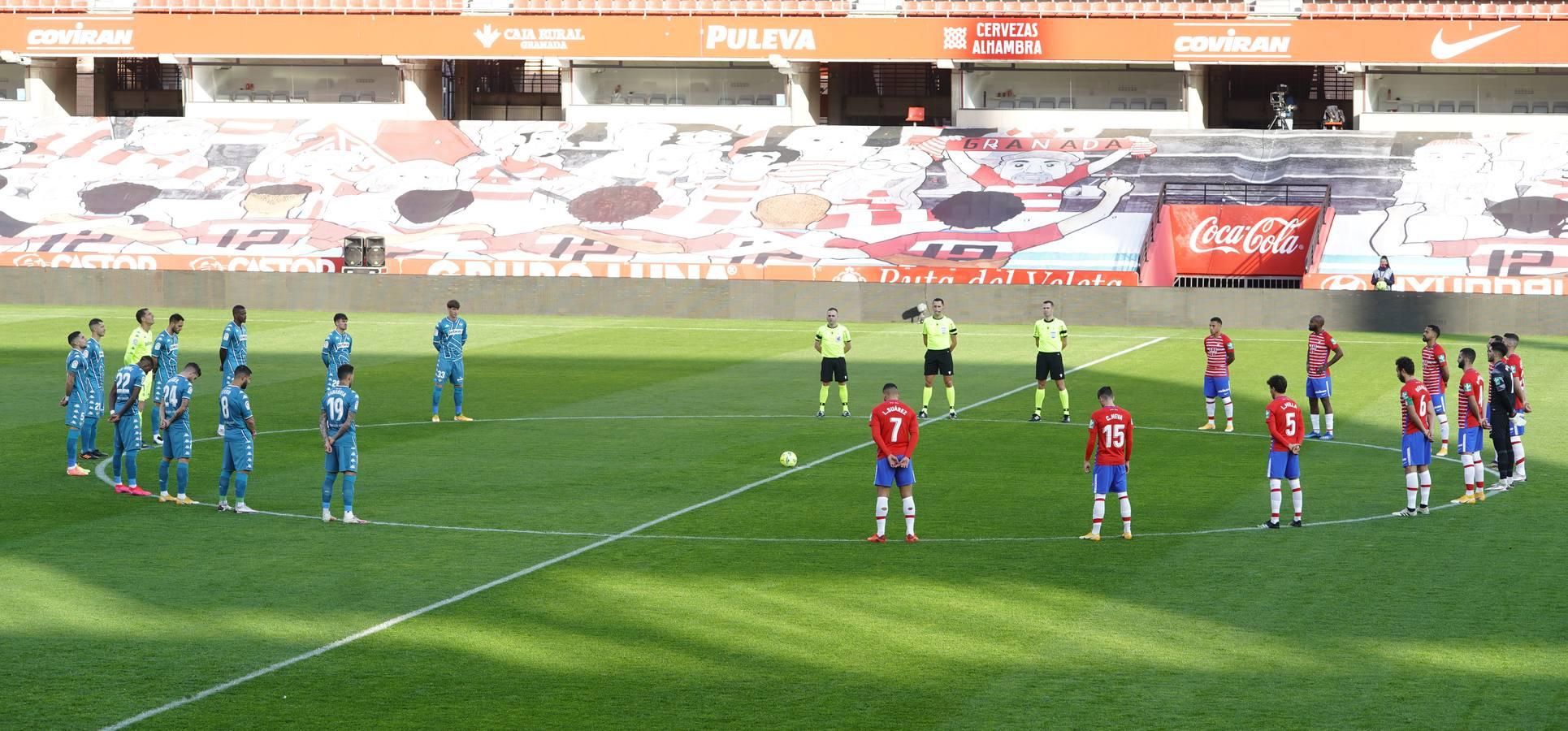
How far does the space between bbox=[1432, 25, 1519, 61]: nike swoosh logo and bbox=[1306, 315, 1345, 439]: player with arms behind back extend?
120ft

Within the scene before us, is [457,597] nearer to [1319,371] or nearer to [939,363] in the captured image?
[939,363]

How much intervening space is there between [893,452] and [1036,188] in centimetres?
3971

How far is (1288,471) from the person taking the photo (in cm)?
1922

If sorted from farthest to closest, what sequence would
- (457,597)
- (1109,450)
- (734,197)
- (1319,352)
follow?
(734,197) → (1319,352) → (1109,450) → (457,597)

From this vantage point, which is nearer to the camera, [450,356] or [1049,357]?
[450,356]

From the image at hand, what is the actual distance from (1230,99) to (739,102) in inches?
720

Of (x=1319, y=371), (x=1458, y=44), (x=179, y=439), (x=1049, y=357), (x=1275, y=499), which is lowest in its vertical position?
(x=1275, y=499)

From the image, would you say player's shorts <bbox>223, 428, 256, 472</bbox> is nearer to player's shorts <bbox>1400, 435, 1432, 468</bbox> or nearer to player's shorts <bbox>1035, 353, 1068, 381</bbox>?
player's shorts <bbox>1400, 435, 1432, 468</bbox>

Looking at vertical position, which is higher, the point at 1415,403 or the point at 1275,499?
the point at 1415,403

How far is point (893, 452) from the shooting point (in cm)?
1841

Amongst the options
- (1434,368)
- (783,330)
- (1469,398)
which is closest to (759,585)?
(1469,398)

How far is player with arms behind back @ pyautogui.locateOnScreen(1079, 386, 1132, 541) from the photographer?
1830cm

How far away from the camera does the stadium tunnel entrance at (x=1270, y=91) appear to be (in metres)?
65.4

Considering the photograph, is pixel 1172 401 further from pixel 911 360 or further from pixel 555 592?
pixel 555 592
